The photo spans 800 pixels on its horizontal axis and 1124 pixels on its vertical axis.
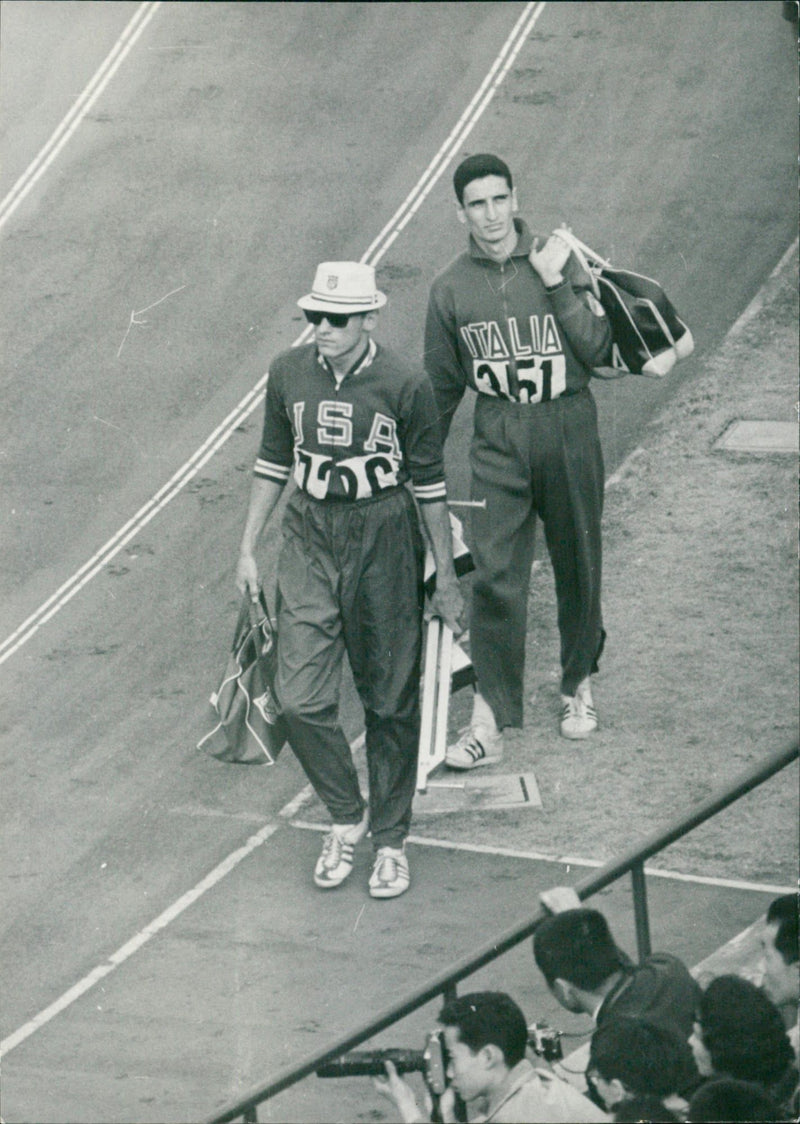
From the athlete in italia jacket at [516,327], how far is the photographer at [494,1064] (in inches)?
147

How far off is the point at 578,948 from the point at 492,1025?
0.46m

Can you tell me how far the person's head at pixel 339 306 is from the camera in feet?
27.7

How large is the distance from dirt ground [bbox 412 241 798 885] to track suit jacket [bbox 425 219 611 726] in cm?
52

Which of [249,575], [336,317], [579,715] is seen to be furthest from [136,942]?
[336,317]

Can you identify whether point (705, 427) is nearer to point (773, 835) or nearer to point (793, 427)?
point (793, 427)

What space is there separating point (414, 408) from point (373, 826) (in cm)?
180

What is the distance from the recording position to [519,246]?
9297 millimetres

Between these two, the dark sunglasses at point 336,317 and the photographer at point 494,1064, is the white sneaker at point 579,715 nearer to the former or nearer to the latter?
the dark sunglasses at point 336,317

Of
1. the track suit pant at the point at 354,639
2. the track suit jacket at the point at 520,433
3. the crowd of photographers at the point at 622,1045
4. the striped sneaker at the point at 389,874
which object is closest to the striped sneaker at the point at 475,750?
the track suit jacket at the point at 520,433

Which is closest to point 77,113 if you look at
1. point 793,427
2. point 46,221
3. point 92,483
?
point 46,221

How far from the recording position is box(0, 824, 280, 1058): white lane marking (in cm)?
805

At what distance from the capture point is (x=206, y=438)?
509 inches

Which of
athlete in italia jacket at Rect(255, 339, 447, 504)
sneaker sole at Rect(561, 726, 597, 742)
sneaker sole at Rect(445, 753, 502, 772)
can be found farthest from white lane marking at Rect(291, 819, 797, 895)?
athlete in italia jacket at Rect(255, 339, 447, 504)

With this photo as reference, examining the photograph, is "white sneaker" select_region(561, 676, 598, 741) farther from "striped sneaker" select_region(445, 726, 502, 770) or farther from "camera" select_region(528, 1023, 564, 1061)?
"camera" select_region(528, 1023, 564, 1061)
